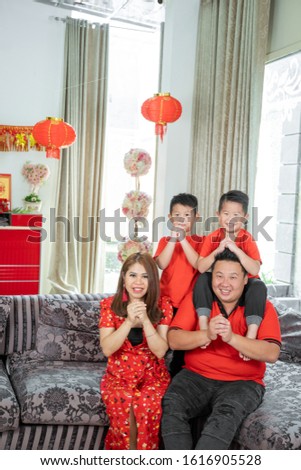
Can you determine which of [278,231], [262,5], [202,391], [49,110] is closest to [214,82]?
[262,5]

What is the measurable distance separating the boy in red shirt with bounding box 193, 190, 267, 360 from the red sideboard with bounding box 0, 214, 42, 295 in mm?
3264

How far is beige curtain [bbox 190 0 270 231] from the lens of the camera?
13.8ft

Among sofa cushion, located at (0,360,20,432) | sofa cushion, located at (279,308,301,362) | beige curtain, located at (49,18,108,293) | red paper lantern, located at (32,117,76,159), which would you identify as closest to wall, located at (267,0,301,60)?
red paper lantern, located at (32,117,76,159)

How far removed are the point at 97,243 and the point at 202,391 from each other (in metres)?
4.11

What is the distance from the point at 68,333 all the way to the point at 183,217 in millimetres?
846

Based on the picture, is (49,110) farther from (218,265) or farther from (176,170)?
(218,265)

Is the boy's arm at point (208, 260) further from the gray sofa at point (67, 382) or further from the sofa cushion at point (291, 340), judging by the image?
the sofa cushion at point (291, 340)

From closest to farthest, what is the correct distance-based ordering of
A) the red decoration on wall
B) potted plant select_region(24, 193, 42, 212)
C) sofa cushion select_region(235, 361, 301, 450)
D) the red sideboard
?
sofa cushion select_region(235, 361, 301, 450)
the red sideboard
potted plant select_region(24, 193, 42, 212)
the red decoration on wall

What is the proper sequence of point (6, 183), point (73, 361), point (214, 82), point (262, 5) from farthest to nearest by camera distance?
point (6, 183), point (214, 82), point (262, 5), point (73, 361)

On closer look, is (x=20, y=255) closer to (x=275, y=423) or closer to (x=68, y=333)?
(x=68, y=333)

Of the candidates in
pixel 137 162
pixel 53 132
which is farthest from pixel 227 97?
pixel 53 132

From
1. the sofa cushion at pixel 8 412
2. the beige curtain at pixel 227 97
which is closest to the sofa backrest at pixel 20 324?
the sofa cushion at pixel 8 412

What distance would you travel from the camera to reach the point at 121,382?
227cm

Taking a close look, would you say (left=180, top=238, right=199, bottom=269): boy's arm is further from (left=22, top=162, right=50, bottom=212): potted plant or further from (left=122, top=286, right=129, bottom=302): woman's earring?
(left=22, top=162, right=50, bottom=212): potted plant
